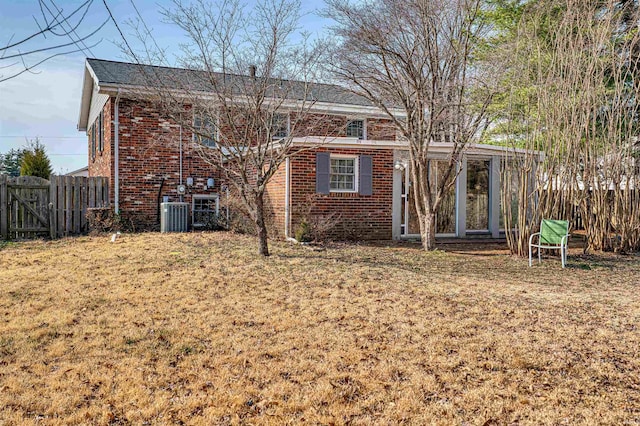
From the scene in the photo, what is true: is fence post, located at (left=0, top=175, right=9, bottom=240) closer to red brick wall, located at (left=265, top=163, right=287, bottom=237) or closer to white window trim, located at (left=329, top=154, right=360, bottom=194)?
red brick wall, located at (left=265, top=163, right=287, bottom=237)

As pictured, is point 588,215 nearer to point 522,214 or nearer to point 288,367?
point 522,214

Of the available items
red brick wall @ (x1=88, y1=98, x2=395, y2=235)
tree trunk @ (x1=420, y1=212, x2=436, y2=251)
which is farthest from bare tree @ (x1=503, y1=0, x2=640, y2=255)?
red brick wall @ (x1=88, y1=98, x2=395, y2=235)

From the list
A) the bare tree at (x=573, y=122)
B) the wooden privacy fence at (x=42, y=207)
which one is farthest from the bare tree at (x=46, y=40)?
the wooden privacy fence at (x=42, y=207)

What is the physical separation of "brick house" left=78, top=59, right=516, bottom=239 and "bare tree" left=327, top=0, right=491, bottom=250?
1104 mm

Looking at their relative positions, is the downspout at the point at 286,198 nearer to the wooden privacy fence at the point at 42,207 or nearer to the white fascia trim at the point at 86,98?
the wooden privacy fence at the point at 42,207

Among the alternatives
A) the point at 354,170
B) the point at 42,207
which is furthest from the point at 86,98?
the point at 354,170

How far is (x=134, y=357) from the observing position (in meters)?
3.98

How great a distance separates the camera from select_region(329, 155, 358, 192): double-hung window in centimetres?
1155

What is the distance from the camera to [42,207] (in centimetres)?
1185

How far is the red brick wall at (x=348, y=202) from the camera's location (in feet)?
36.2

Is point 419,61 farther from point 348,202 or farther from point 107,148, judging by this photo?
point 107,148

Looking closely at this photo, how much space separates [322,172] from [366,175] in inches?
45.0

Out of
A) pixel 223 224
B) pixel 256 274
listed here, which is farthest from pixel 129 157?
pixel 256 274

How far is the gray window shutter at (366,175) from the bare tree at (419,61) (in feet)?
5.24
